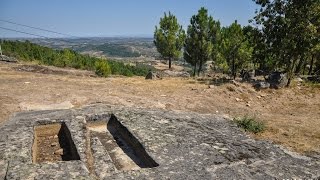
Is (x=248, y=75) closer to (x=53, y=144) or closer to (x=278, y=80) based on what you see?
(x=278, y=80)

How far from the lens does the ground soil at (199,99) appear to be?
13.3m

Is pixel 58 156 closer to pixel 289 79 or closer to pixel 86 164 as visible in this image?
pixel 86 164

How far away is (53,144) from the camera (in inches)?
382

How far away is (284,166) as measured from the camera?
26.0 feet

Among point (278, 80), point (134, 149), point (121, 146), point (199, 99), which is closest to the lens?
point (134, 149)

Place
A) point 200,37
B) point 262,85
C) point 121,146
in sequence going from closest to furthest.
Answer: point 121,146 → point 262,85 → point 200,37

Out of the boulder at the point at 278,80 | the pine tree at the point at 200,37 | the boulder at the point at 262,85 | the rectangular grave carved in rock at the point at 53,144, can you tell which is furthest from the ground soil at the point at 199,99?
the pine tree at the point at 200,37

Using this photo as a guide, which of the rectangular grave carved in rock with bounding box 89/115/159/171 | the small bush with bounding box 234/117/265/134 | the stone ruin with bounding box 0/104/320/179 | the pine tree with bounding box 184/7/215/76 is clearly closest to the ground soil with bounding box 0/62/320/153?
the small bush with bounding box 234/117/265/134

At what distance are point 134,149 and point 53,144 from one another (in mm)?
2445

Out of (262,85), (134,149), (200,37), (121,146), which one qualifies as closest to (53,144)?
(121,146)

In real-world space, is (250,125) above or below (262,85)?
below

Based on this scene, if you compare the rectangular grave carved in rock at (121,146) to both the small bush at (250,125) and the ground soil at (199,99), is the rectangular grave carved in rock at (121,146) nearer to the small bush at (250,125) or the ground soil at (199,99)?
the ground soil at (199,99)

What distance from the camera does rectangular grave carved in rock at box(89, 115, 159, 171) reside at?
27.5ft

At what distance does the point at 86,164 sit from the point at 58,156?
5.74 feet
